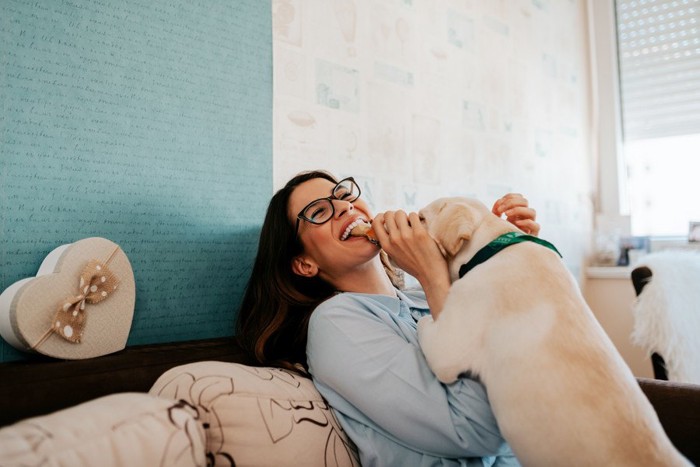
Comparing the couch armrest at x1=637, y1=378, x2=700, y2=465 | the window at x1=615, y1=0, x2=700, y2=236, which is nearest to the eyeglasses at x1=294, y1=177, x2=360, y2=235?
the couch armrest at x1=637, y1=378, x2=700, y2=465

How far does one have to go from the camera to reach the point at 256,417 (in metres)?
0.90

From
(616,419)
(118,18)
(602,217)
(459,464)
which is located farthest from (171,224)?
(602,217)

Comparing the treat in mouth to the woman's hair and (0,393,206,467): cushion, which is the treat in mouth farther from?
(0,393,206,467): cushion

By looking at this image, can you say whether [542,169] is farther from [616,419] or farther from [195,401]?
[195,401]

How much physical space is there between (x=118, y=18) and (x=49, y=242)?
54cm

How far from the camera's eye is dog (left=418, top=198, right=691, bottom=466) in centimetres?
77

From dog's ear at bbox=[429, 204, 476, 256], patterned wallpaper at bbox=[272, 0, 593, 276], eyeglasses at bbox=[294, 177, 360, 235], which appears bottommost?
dog's ear at bbox=[429, 204, 476, 256]

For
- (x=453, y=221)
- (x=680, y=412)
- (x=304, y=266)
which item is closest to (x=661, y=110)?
(x=680, y=412)

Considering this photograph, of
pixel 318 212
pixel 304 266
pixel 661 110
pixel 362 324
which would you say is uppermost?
pixel 661 110

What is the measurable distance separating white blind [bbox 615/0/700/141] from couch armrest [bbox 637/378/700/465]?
7.53ft

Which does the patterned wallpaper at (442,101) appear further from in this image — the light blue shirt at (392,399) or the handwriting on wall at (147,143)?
the light blue shirt at (392,399)

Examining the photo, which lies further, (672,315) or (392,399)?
(672,315)

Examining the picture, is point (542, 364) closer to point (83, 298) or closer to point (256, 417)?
point (256, 417)

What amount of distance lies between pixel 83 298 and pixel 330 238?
575mm
